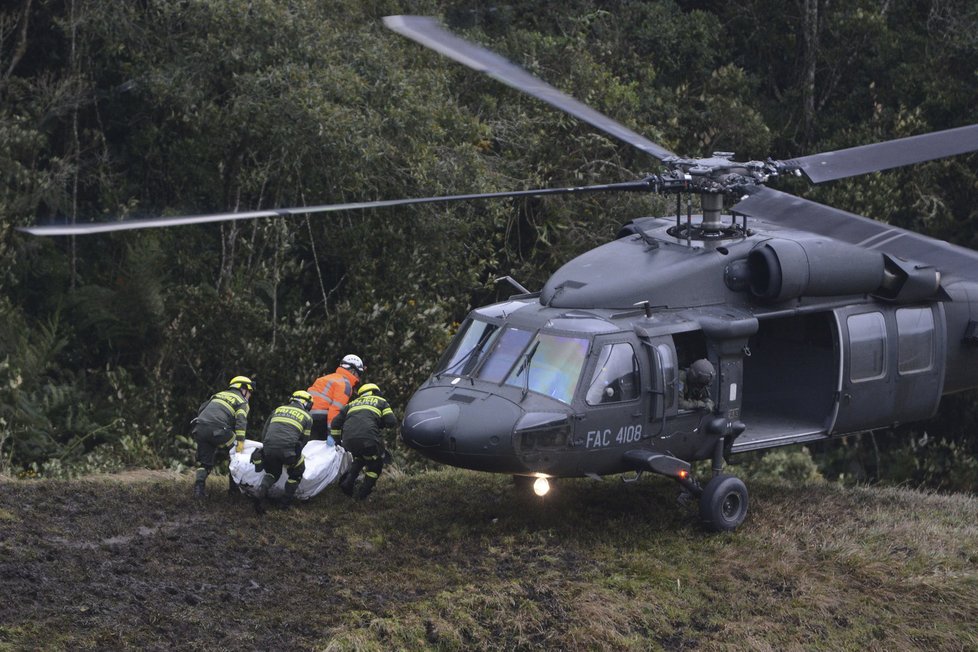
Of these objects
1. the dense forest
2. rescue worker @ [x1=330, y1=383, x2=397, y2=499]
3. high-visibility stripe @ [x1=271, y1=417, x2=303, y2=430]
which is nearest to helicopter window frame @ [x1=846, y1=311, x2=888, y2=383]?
rescue worker @ [x1=330, y1=383, x2=397, y2=499]

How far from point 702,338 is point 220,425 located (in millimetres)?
4921

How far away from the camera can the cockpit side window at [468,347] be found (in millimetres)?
12219

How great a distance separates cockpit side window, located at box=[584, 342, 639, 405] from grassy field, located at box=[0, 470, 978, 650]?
141cm

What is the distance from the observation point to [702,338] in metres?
12.7

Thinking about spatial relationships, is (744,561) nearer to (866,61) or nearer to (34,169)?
(34,169)

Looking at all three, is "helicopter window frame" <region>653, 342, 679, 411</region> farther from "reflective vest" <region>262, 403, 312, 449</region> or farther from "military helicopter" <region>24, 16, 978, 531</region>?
"reflective vest" <region>262, 403, 312, 449</region>

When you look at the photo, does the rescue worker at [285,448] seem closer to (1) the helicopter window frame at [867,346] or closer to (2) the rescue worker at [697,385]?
(2) the rescue worker at [697,385]

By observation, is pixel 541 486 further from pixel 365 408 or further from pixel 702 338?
pixel 702 338

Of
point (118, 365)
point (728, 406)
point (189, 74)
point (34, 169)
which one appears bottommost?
point (118, 365)

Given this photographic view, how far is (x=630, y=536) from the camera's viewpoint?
1205 cm

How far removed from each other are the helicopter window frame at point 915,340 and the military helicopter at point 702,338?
19mm

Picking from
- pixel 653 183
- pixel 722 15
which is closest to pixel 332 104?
pixel 653 183

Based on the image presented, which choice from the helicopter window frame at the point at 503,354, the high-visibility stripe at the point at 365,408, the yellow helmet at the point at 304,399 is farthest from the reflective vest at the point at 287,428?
the helicopter window frame at the point at 503,354

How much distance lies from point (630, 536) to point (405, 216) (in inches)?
332
